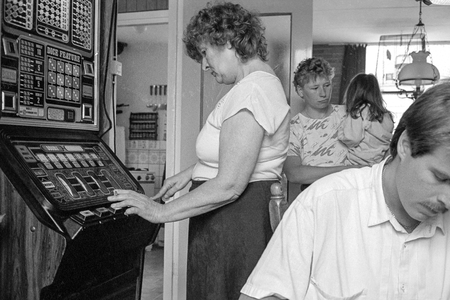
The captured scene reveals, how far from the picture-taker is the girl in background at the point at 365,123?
2568 millimetres

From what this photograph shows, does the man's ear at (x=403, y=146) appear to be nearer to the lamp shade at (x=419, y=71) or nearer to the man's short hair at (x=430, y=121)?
the man's short hair at (x=430, y=121)

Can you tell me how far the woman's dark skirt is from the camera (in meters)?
1.62

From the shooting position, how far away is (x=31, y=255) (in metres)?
1.46

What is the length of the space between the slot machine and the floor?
90.7 inches

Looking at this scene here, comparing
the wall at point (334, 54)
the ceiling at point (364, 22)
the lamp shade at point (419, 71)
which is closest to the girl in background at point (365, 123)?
the lamp shade at point (419, 71)

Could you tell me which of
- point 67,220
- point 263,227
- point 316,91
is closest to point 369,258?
point 263,227

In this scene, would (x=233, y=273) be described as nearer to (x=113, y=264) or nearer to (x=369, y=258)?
(x=113, y=264)

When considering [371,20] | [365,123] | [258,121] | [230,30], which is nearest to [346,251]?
[258,121]

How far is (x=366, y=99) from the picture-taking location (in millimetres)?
2602

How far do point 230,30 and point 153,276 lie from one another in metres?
3.58

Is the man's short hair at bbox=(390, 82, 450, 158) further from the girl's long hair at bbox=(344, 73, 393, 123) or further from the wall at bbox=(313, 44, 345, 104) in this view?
the wall at bbox=(313, 44, 345, 104)

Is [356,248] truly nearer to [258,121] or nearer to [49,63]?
[258,121]

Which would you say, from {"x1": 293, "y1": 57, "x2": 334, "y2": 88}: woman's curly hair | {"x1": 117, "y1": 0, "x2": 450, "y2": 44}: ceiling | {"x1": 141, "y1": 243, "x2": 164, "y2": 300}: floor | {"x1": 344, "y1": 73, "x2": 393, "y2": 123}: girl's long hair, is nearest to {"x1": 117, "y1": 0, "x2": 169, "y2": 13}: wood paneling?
{"x1": 117, "y1": 0, "x2": 450, "y2": 44}: ceiling

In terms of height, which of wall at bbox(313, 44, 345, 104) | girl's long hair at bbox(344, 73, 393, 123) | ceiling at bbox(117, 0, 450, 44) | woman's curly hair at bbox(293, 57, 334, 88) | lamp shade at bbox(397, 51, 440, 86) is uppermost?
ceiling at bbox(117, 0, 450, 44)
